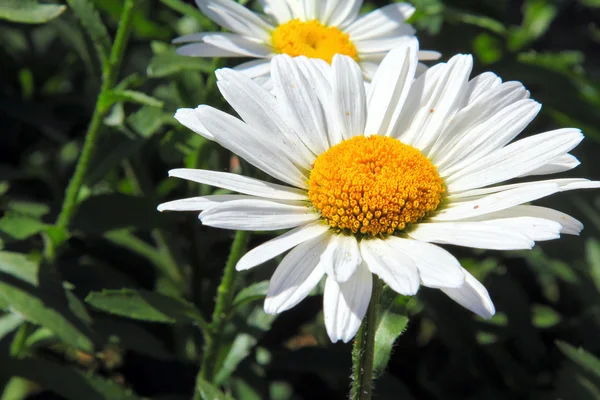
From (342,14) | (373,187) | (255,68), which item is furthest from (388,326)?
(342,14)

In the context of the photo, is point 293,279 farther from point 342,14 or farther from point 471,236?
point 342,14

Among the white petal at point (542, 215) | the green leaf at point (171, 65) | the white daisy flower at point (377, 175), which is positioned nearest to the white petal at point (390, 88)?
the white daisy flower at point (377, 175)

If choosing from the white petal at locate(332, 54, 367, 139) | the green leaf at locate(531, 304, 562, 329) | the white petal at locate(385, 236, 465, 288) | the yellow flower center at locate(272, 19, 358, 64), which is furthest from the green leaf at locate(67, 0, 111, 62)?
the green leaf at locate(531, 304, 562, 329)

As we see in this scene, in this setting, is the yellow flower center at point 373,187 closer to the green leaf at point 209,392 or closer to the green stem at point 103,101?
the green leaf at point 209,392

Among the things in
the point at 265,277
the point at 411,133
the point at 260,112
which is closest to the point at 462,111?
the point at 411,133

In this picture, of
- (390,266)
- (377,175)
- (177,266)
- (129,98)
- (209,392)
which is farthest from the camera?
(177,266)

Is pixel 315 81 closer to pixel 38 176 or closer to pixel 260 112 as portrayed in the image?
pixel 260 112

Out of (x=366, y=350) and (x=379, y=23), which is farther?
(x=379, y=23)
